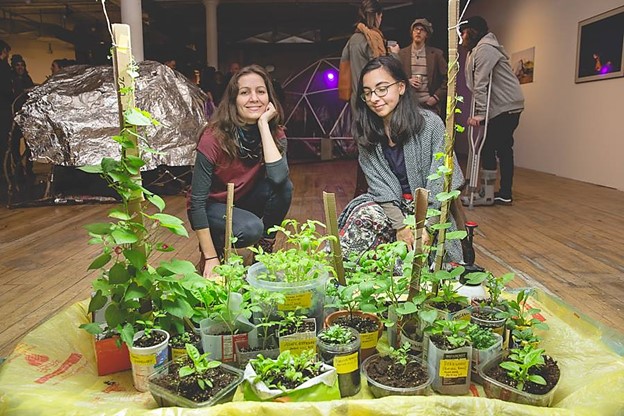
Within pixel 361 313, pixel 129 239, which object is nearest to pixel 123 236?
pixel 129 239

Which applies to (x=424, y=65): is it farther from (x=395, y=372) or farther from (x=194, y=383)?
(x=194, y=383)

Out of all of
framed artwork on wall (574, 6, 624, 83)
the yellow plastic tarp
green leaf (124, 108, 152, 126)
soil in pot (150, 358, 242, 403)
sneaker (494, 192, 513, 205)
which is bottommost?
sneaker (494, 192, 513, 205)

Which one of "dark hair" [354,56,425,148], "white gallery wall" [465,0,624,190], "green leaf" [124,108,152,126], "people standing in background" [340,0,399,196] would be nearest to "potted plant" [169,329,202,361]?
"green leaf" [124,108,152,126]

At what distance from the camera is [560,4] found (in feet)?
19.4

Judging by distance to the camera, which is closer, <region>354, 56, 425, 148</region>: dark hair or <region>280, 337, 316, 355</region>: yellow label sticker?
<region>280, 337, 316, 355</region>: yellow label sticker

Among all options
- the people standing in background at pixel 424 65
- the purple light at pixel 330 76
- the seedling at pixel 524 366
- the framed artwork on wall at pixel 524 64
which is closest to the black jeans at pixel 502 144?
the people standing in background at pixel 424 65

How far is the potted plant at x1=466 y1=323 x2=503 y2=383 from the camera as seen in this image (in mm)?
1104

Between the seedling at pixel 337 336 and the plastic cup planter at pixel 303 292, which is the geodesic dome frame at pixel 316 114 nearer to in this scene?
the plastic cup planter at pixel 303 292

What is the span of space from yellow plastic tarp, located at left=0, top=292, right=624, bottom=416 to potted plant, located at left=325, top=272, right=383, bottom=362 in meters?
0.14

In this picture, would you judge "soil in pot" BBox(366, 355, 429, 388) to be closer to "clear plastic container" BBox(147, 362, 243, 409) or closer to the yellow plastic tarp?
the yellow plastic tarp

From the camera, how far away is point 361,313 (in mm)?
1286

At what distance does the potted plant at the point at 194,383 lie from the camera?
990 millimetres

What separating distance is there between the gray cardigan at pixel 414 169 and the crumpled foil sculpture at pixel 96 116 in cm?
272

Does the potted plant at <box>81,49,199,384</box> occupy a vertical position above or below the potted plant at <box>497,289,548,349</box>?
above
